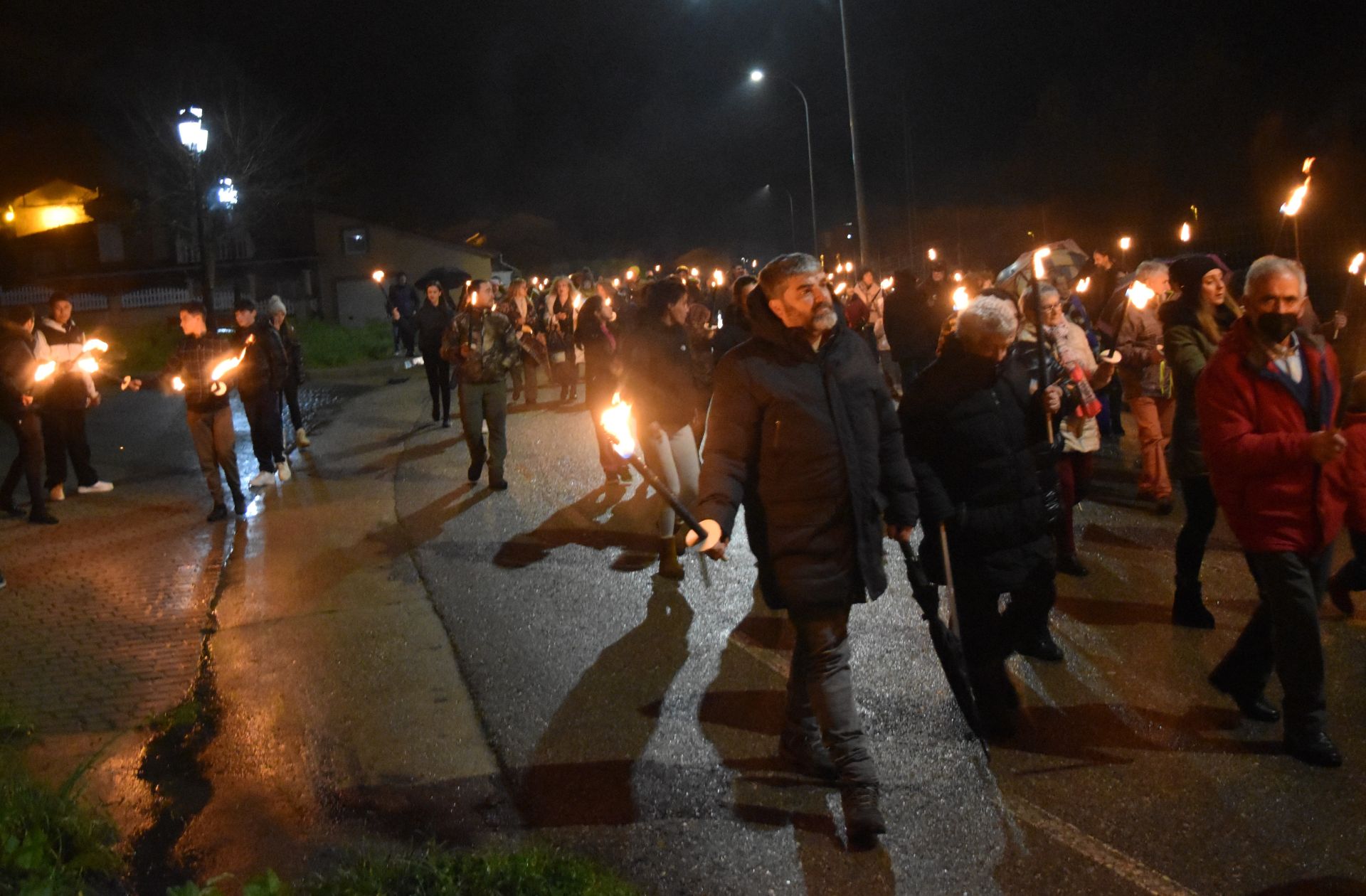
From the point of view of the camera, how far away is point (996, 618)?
4.78 metres

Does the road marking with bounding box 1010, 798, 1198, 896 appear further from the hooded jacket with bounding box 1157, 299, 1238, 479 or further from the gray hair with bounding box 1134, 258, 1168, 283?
the gray hair with bounding box 1134, 258, 1168, 283

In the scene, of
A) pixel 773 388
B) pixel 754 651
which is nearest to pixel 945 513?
pixel 773 388

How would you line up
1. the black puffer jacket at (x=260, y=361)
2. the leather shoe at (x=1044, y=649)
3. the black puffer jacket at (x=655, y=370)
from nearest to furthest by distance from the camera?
the leather shoe at (x=1044, y=649)
the black puffer jacket at (x=655, y=370)
the black puffer jacket at (x=260, y=361)

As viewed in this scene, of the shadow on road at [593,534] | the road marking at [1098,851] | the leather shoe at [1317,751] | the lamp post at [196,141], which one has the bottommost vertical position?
the road marking at [1098,851]

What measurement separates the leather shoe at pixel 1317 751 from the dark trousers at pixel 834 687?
5.40 ft

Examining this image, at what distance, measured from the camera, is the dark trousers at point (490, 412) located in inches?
408

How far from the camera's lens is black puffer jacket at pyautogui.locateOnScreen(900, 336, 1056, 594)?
181 inches

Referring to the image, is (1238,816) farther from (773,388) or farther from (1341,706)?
(773,388)

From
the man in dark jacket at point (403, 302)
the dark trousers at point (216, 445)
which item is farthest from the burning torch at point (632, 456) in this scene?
the man in dark jacket at point (403, 302)

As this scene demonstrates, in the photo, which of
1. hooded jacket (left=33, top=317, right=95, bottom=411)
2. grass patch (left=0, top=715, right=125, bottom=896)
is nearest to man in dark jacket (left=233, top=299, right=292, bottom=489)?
hooded jacket (left=33, top=317, right=95, bottom=411)

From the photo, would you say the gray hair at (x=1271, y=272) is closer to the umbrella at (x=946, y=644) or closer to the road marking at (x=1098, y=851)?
the umbrella at (x=946, y=644)

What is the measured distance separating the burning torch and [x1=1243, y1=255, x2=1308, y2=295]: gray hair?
231cm

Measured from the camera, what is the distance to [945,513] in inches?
180

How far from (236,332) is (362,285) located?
4690cm
